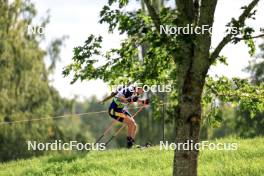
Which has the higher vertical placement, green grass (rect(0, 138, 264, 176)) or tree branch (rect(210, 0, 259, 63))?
tree branch (rect(210, 0, 259, 63))

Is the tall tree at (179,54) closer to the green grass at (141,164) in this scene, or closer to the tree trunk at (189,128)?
the tree trunk at (189,128)

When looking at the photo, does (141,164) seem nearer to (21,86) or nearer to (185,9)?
(185,9)

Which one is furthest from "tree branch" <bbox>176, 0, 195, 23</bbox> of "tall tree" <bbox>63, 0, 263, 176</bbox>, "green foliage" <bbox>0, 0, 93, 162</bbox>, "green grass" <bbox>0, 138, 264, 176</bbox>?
"green foliage" <bbox>0, 0, 93, 162</bbox>

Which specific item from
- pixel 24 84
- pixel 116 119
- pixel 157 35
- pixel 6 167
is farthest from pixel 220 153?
pixel 24 84

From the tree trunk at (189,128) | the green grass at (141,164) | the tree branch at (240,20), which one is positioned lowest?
the green grass at (141,164)

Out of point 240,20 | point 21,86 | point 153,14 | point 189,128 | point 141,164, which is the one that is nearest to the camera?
point 240,20

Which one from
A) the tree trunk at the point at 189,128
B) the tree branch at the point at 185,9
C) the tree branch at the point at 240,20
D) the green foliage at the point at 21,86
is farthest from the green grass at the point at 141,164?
the green foliage at the point at 21,86

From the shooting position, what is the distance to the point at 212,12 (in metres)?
9.31

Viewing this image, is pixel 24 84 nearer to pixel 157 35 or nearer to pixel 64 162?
pixel 64 162

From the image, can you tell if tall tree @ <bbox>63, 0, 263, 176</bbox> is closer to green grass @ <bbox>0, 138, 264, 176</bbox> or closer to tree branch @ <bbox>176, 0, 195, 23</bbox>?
tree branch @ <bbox>176, 0, 195, 23</bbox>

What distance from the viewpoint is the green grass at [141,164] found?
14.4 m

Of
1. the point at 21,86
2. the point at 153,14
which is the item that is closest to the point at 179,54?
the point at 153,14

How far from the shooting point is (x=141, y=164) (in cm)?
1598

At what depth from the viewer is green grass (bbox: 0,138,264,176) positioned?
47.1ft
